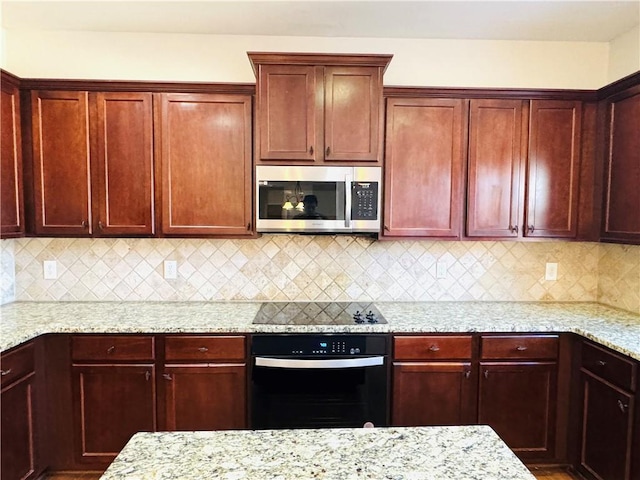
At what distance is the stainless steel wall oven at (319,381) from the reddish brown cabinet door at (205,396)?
0.32ft

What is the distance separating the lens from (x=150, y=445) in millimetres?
1021

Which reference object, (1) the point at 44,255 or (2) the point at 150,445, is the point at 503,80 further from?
(1) the point at 44,255

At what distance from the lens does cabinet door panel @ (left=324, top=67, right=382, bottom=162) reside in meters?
2.34

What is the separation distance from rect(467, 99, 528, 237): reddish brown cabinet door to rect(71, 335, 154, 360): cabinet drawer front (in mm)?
2103

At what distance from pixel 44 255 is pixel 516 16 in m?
3.49

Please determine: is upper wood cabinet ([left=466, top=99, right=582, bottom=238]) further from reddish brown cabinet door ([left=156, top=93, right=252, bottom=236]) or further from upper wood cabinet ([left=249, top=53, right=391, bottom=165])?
reddish brown cabinet door ([left=156, top=93, right=252, bottom=236])

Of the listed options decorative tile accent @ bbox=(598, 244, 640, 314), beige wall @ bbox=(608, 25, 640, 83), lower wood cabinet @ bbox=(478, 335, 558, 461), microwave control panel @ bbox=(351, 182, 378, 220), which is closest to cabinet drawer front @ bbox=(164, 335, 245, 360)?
microwave control panel @ bbox=(351, 182, 378, 220)

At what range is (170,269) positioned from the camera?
2748 millimetres

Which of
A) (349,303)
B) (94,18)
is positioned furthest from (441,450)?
(94,18)

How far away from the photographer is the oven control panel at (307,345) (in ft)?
7.13

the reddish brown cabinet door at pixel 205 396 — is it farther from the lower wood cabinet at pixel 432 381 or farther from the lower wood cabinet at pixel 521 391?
the lower wood cabinet at pixel 521 391

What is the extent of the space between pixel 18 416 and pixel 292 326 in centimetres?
150

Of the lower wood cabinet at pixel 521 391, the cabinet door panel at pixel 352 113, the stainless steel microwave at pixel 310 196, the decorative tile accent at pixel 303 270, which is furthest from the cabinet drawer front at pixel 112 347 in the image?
the lower wood cabinet at pixel 521 391

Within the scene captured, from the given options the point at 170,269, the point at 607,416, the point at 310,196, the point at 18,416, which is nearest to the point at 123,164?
the point at 170,269
